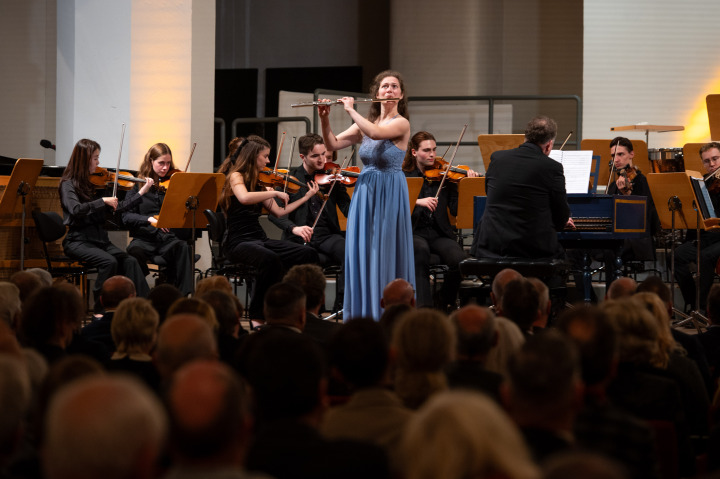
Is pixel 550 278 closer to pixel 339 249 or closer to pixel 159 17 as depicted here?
pixel 339 249

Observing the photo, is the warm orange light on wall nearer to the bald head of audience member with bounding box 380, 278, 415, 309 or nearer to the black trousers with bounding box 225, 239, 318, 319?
the black trousers with bounding box 225, 239, 318, 319

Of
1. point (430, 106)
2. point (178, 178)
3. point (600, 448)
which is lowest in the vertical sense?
point (600, 448)

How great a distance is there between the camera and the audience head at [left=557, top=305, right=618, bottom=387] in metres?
2.33

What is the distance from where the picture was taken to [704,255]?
699 cm

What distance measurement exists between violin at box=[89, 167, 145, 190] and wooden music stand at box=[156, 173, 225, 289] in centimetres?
79

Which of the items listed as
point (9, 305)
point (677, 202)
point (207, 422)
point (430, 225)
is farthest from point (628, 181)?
point (207, 422)

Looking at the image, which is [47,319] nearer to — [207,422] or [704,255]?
[207,422]

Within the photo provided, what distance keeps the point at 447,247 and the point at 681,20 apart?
5121mm

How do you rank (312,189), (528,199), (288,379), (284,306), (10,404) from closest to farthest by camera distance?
(10,404), (288,379), (284,306), (528,199), (312,189)

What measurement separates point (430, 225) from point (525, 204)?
5.07 feet

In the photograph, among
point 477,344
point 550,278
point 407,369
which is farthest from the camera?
point 550,278

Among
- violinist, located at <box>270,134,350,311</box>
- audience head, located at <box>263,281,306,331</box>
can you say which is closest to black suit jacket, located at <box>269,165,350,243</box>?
violinist, located at <box>270,134,350,311</box>

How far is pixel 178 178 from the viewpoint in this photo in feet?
21.0

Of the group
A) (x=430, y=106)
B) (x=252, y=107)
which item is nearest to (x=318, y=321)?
(x=430, y=106)
